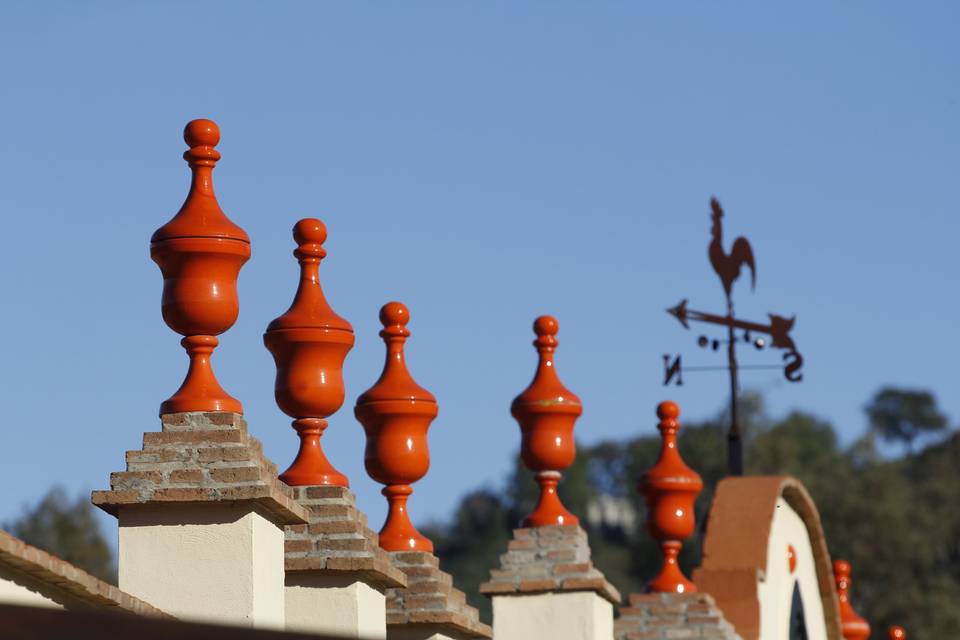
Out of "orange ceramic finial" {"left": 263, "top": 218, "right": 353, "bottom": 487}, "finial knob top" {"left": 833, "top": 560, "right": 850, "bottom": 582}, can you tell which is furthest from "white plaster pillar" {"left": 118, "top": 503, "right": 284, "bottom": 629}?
"finial knob top" {"left": 833, "top": 560, "right": 850, "bottom": 582}

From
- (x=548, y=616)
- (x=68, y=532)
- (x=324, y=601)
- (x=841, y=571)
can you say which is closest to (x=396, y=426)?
(x=548, y=616)

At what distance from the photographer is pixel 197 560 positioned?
5.79 metres

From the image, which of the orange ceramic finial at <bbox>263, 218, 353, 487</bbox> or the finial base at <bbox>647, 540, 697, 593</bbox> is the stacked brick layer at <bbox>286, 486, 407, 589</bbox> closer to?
the orange ceramic finial at <bbox>263, 218, 353, 487</bbox>

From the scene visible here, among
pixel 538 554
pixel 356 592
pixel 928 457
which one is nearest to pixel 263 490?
pixel 356 592

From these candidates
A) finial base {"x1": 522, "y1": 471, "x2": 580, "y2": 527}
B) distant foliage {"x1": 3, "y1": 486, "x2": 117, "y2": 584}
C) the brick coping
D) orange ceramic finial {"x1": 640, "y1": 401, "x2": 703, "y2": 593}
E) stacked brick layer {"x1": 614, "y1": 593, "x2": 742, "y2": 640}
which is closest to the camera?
the brick coping

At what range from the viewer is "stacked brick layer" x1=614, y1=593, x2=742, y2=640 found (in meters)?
10.7

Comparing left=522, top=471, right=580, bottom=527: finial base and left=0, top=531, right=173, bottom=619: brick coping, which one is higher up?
left=522, top=471, right=580, bottom=527: finial base

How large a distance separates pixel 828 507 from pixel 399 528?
52.5 m

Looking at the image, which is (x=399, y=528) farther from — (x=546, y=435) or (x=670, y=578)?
(x=670, y=578)

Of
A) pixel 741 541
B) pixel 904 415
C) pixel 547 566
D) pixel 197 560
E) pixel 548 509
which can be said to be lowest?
pixel 197 560

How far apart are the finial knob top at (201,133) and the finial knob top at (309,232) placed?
98 cm

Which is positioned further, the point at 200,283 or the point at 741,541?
the point at 741,541

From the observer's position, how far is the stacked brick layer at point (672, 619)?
35.1ft

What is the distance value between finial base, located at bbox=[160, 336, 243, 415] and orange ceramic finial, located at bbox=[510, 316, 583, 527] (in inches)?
120
